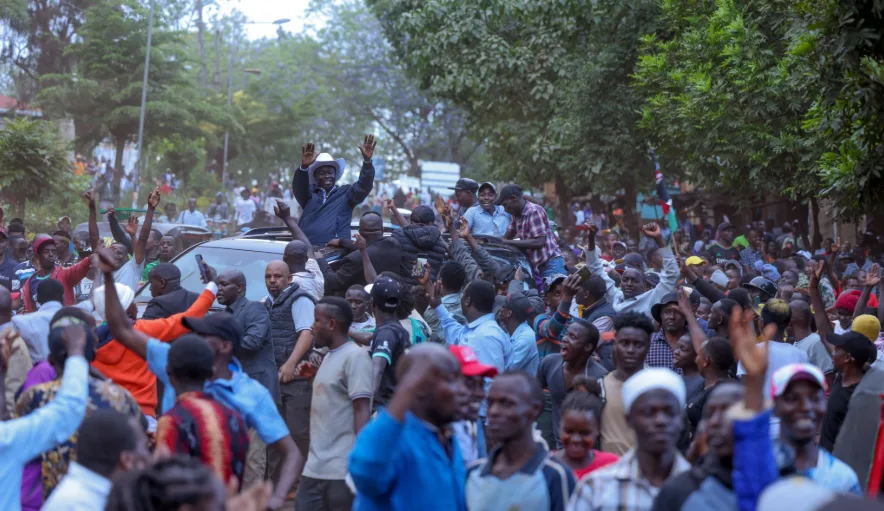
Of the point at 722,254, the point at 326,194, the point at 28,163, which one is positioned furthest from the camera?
the point at 28,163

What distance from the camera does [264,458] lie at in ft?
Answer: 25.6

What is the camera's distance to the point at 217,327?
5184 millimetres

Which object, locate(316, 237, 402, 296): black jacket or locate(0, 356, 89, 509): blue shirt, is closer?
locate(0, 356, 89, 509): blue shirt

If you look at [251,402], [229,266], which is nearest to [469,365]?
[251,402]

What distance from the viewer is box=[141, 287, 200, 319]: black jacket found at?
7555 mm

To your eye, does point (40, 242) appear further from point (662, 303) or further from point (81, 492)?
point (81, 492)

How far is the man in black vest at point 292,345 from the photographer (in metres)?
7.83

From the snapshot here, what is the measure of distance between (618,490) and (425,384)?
839mm

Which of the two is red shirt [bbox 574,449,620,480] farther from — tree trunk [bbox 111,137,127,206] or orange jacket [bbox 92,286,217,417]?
tree trunk [bbox 111,137,127,206]

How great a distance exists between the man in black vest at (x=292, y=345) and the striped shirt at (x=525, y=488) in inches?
140

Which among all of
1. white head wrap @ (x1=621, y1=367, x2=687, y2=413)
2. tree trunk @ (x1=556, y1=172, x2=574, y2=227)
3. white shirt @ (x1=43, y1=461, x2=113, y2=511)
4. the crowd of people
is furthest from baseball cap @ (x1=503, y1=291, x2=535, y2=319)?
tree trunk @ (x1=556, y1=172, x2=574, y2=227)

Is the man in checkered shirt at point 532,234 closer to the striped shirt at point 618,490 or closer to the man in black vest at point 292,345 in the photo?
the man in black vest at point 292,345

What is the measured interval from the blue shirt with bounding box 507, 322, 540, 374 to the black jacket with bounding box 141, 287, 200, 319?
2.24 metres

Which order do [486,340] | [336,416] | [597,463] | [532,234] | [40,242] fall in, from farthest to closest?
[532,234]
[40,242]
[486,340]
[336,416]
[597,463]
